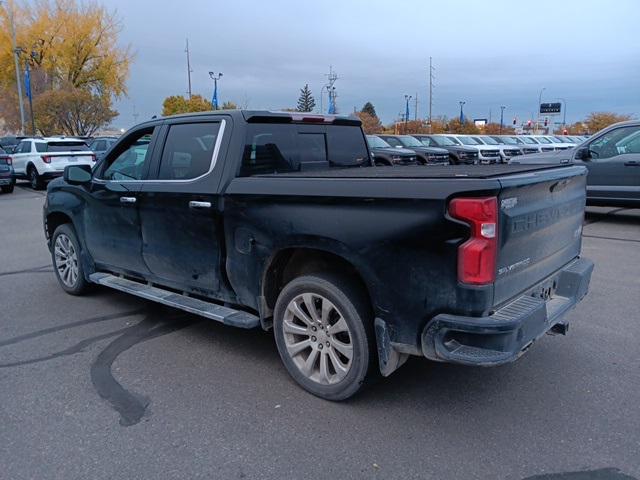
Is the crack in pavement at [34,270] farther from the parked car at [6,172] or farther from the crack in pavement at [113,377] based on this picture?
the parked car at [6,172]

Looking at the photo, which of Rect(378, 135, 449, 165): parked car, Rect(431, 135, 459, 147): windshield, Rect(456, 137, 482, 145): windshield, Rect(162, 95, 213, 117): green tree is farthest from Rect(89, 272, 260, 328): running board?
Rect(162, 95, 213, 117): green tree

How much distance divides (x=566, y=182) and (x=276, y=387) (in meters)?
2.40

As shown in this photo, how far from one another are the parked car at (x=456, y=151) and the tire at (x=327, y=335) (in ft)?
58.6

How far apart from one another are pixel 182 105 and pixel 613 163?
1845 inches

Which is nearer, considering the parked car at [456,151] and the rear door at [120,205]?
the rear door at [120,205]

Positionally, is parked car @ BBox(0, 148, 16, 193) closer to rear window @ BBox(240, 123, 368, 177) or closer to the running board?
the running board

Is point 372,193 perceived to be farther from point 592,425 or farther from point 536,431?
point 592,425

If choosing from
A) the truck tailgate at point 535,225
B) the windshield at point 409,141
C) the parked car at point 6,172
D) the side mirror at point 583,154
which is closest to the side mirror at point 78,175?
the truck tailgate at point 535,225

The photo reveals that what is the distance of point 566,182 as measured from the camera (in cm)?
375

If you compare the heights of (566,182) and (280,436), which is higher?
→ (566,182)

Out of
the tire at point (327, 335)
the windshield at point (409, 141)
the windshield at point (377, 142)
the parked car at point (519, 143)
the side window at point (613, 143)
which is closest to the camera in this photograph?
the tire at point (327, 335)

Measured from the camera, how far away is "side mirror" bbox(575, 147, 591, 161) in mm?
10898

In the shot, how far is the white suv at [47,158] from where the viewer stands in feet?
62.4

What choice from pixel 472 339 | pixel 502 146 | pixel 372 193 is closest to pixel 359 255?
pixel 372 193
